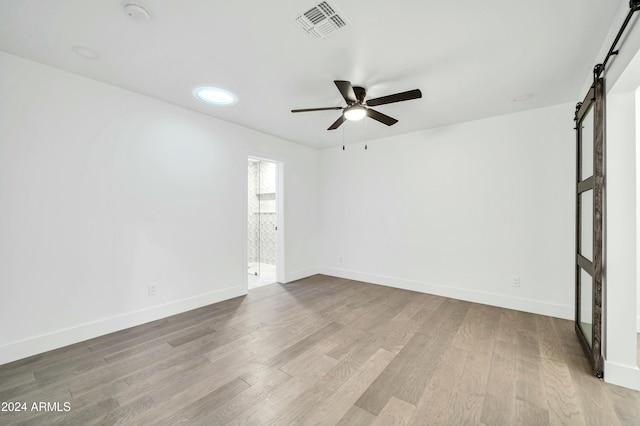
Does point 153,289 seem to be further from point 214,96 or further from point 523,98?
point 523,98

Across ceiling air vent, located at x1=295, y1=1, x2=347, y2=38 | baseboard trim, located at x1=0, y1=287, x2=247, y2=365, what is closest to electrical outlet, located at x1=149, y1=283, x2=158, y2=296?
baseboard trim, located at x1=0, y1=287, x2=247, y2=365

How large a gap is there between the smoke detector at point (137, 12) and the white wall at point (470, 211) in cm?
362

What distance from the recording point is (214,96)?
2.98 meters

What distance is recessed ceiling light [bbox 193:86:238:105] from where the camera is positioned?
281 centimetres

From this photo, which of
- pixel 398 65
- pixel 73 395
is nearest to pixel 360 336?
pixel 73 395

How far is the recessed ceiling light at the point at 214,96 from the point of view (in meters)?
2.81

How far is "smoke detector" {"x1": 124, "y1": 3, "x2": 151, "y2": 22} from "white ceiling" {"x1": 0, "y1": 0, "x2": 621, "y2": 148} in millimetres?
42

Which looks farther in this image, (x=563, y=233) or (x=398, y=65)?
(x=563, y=233)

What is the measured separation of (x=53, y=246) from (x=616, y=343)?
4.67 meters

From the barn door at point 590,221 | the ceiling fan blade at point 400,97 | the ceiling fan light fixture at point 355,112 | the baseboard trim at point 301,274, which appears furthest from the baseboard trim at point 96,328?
the barn door at point 590,221

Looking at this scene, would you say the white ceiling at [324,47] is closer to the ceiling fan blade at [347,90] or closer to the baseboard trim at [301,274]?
the ceiling fan blade at [347,90]

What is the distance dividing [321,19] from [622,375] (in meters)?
3.28

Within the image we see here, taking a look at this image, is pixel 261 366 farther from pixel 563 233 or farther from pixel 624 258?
pixel 563 233

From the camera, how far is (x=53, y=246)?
2.39m
